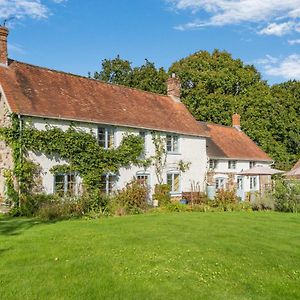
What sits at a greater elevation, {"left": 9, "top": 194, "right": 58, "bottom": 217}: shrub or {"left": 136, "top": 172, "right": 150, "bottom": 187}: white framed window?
{"left": 136, "top": 172, "right": 150, "bottom": 187}: white framed window

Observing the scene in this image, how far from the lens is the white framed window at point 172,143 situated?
30703 mm

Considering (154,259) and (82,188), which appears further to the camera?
(82,188)

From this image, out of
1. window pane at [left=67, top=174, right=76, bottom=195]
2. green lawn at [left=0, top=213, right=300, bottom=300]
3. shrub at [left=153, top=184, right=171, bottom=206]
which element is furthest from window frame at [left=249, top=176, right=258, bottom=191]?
green lawn at [left=0, top=213, right=300, bottom=300]

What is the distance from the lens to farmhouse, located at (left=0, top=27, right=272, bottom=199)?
899 inches

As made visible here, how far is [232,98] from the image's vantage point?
52.4m

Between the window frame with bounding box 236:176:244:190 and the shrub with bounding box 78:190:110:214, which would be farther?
the window frame with bounding box 236:176:244:190

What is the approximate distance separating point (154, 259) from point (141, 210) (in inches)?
513

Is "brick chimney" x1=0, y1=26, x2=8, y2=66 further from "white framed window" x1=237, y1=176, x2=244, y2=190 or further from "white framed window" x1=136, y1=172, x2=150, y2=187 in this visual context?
"white framed window" x1=237, y1=176, x2=244, y2=190

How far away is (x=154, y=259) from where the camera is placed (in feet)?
33.5

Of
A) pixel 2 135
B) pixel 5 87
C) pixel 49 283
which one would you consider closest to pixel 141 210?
pixel 2 135

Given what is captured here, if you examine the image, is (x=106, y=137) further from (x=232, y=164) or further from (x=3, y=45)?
(x=232, y=164)

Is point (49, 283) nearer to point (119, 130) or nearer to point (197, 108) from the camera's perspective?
point (119, 130)

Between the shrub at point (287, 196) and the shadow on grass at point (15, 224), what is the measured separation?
47.1ft

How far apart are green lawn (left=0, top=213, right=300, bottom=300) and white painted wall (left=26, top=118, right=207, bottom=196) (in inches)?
284
